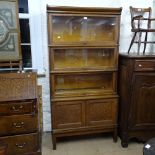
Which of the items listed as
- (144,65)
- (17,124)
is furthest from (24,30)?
(144,65)

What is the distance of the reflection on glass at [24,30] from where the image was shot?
2.53 m

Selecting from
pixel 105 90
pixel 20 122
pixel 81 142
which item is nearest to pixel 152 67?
pixel 105 90

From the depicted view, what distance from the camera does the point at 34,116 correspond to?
6.61 feet

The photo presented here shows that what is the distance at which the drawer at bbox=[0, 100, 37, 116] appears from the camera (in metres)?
1.93

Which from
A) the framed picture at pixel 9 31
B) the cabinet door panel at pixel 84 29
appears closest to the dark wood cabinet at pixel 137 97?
the cabinet door panel at pixel 84 29

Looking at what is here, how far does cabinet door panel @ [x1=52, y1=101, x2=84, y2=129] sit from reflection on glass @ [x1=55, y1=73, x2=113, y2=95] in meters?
0.18

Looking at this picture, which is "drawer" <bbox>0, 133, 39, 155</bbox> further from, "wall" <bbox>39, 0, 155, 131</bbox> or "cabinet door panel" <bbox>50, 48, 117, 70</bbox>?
"cabinet door panel" <bbox>50, 48, 117, 70</bbox>

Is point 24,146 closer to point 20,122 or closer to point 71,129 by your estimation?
point 20,122

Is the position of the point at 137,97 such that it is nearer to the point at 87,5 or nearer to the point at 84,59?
the point at 84,59

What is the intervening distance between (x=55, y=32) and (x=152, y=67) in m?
1.30

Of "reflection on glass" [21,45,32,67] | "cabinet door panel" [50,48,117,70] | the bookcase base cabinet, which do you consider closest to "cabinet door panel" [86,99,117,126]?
the bookcase base cabinet

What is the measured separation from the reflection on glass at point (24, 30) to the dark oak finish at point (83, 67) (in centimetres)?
43

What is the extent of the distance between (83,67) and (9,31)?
3.38ft

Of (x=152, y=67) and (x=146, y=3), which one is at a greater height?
(x=146, y=3)
